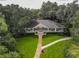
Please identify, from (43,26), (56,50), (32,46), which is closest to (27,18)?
(43,26)

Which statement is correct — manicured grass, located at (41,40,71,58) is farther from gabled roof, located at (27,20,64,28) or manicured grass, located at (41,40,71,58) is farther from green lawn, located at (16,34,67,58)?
gabled roof, located at (27,20,64,28)

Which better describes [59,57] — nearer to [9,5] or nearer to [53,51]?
[53,51]

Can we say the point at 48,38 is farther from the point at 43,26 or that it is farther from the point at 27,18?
the point at 27,18

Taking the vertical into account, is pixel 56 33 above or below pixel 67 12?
below

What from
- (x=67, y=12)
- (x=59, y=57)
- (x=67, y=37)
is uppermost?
(x=67, y=12)

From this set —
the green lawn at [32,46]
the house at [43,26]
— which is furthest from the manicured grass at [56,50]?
the house at [43,26]

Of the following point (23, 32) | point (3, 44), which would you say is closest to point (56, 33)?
point (23, 32)

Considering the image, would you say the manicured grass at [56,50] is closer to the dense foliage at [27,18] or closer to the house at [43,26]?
the dense foliage at [27,18]
